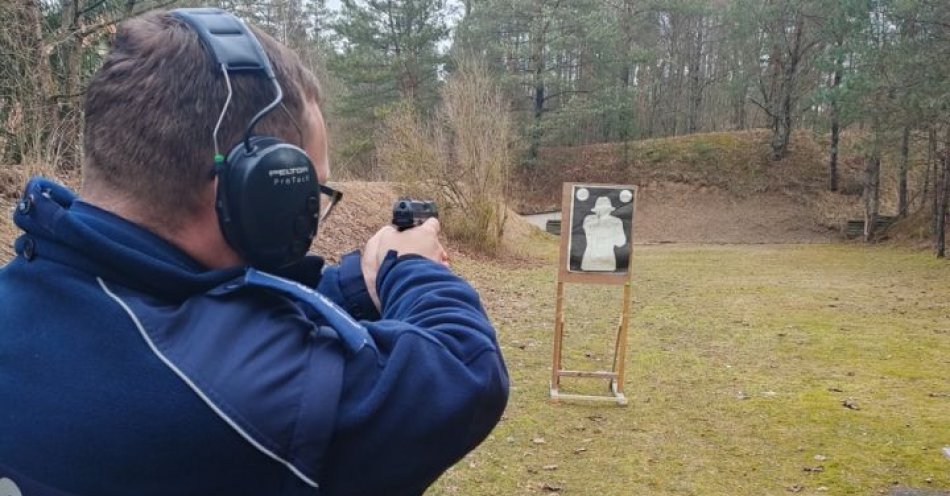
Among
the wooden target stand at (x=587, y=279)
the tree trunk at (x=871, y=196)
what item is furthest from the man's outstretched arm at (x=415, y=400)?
the tree trunk at (x=871, y=196)

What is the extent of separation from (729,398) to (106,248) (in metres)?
5.20

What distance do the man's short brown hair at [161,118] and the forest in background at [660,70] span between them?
1332 centimetres

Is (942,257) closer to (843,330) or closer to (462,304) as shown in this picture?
(843,330)

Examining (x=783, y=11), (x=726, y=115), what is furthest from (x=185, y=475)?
(x=726, y=115)

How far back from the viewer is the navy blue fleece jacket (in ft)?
2.25

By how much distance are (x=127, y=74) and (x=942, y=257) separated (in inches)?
689

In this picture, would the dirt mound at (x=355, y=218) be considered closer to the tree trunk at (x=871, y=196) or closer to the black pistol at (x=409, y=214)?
the black pistol at (x=409, y=214)

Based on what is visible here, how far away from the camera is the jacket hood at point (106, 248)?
2.34 feet

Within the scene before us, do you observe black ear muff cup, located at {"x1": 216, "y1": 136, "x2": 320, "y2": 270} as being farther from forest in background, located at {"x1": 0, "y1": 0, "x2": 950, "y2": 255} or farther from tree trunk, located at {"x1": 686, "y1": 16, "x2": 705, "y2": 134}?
tree trunk, located at {"x1": 686, "y1": 16, "x2": 705, "y2": 134}

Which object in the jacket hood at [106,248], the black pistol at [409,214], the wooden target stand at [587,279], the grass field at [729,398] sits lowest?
the grass field at [729,398]

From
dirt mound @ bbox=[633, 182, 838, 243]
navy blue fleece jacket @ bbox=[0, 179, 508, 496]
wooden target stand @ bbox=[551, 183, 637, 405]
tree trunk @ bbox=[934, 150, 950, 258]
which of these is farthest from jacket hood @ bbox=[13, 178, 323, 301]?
dirt mound @ bbox=[633, 182, 838, 243]

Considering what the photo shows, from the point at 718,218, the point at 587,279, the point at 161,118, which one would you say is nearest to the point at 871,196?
the point at 718,218

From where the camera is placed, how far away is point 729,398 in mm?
5254

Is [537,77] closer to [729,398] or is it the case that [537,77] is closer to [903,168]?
[903,168]
